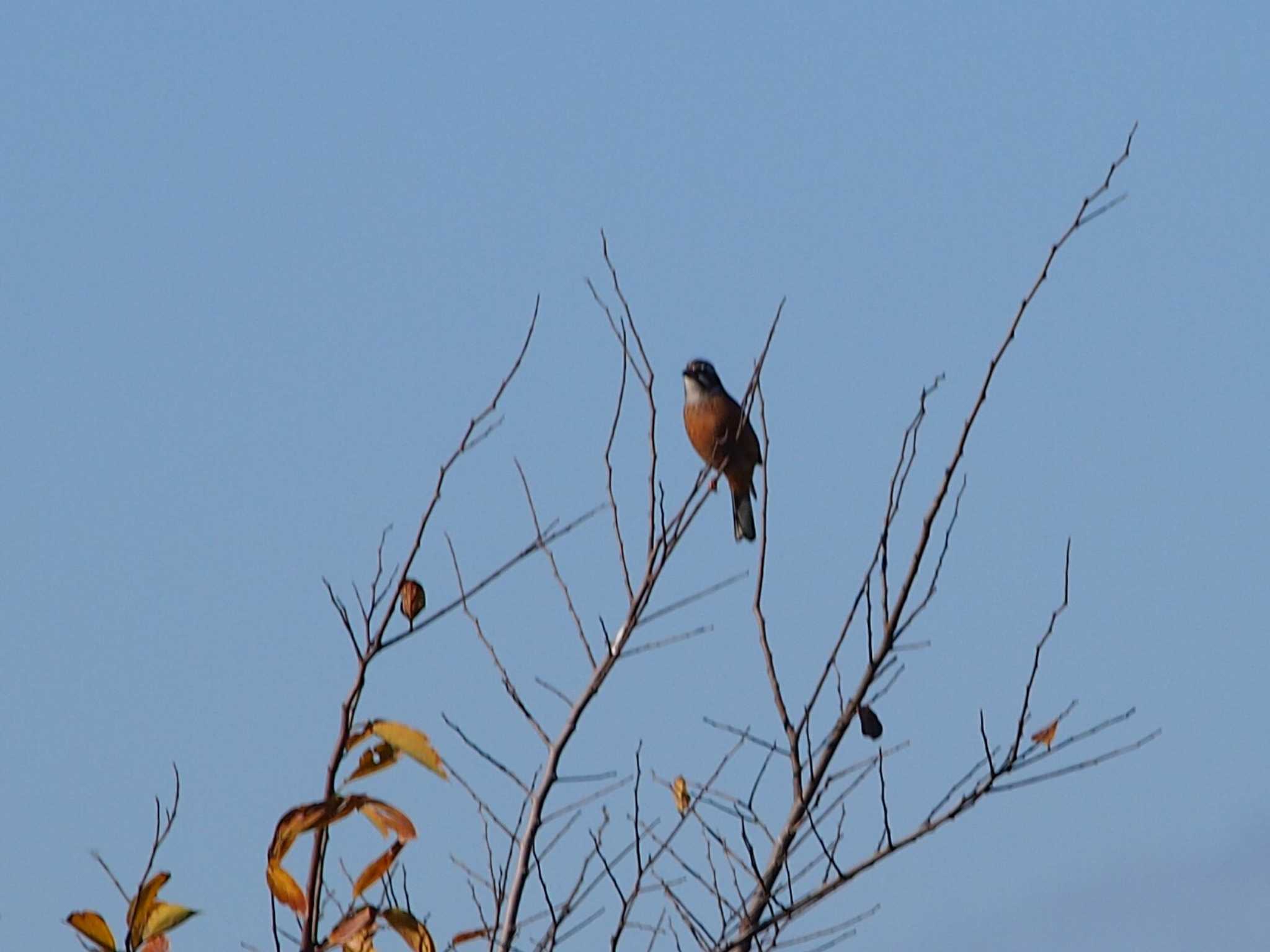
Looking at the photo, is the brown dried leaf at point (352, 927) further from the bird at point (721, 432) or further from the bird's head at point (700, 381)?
the bird's head at point (700, 381)

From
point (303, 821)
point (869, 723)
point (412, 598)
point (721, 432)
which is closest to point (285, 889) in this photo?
point (303, 821)

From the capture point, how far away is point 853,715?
3840 mm

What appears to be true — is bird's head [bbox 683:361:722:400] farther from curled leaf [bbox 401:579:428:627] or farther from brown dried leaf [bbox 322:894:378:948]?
brown dried leaf [bbox 322:894:378:948]

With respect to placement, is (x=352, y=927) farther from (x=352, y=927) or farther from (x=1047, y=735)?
(x=1047, y=735)

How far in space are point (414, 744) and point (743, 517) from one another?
23.7ft

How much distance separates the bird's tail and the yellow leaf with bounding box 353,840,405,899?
7.02 metres

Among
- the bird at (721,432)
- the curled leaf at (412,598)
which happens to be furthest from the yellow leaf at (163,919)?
the bird at (721,432)

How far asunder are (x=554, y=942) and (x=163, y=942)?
99cm

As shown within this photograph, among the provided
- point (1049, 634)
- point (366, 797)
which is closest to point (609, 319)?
point (1049, 634)

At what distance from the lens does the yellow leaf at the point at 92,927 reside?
249 centimetres

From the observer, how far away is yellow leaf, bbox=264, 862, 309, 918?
2.55m

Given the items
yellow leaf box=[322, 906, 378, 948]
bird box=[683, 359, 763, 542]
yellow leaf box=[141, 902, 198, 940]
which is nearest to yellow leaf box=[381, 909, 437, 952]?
yellow leaf box=[322, 906, 378, 948]

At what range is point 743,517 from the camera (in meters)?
9.74

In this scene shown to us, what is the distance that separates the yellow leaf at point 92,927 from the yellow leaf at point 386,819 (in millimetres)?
379
